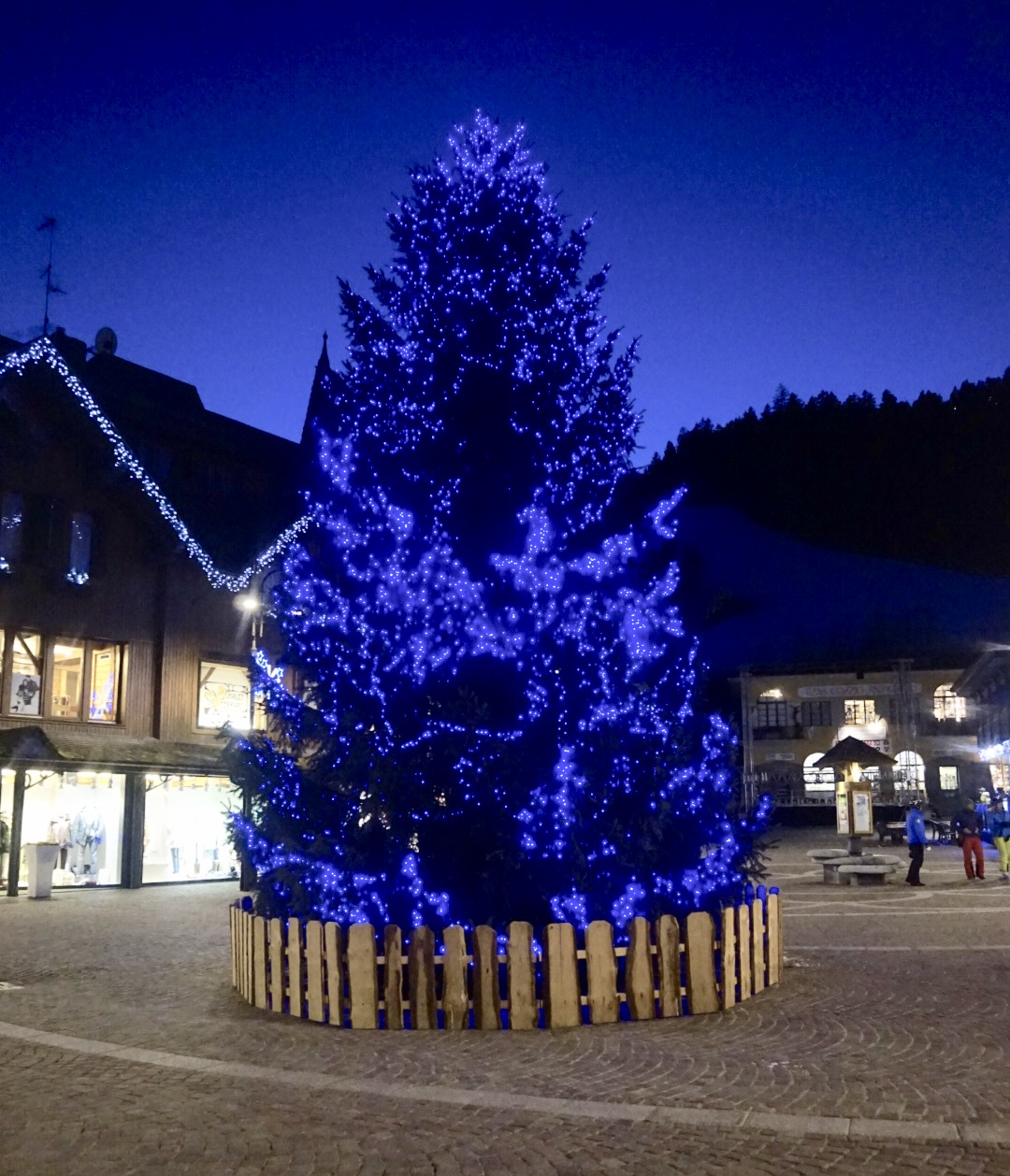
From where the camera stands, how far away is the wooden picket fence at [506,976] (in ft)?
30.3

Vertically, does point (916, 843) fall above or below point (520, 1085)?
above

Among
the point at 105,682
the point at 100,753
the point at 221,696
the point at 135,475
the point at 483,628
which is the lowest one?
the point at 100,753

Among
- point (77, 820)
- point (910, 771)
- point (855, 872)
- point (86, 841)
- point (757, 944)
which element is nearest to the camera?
point (757, 944)

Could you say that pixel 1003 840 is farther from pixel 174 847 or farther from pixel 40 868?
pixel 40 868

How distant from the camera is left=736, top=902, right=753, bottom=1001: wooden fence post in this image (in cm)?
1009

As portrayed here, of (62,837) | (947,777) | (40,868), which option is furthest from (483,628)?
(947,777)

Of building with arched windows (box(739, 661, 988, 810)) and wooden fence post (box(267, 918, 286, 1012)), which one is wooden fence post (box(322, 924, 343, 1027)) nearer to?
wooden fence post (box(267, 918, 286, 1012))

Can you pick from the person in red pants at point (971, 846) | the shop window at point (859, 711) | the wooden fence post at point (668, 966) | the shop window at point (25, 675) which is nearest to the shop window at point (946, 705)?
the shop window at point (859, 711)

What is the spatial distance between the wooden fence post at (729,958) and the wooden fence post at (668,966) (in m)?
0.45

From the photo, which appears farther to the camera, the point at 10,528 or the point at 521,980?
the point at 10,528

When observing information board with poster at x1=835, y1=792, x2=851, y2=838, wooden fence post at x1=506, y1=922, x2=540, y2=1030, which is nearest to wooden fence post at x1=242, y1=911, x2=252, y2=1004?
wooden fence post at x1=506, y1=922, x2=540, y2=1030

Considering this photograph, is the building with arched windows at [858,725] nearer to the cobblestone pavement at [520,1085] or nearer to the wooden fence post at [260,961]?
the cobblestone pavement at [520,1085]

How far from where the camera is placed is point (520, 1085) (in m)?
7.27

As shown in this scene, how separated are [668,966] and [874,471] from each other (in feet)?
329
